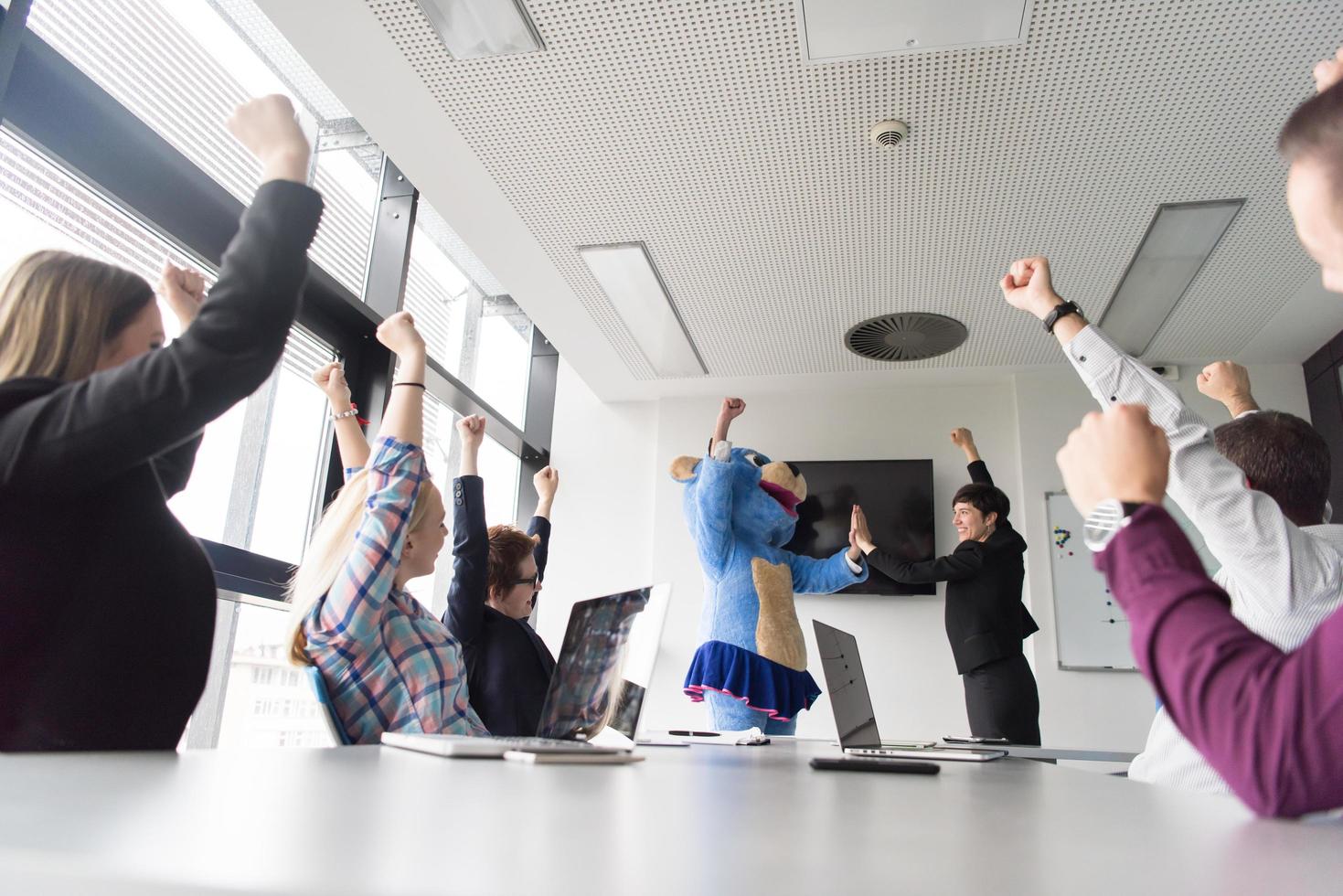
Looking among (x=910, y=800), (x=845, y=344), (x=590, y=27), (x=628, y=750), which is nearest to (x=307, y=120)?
(x=590, y=27)

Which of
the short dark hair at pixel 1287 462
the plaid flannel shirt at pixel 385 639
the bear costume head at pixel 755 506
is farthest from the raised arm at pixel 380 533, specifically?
the bear costume head at pixel 755 506

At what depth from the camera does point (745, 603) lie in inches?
127

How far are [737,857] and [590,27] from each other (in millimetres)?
2459

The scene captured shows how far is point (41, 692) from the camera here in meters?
0.87

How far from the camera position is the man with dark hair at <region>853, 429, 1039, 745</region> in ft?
11.0

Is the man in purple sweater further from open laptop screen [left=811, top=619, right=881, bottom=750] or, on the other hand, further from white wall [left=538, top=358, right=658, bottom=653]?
white wall [left=538, top=358, right=658, bottom=653]

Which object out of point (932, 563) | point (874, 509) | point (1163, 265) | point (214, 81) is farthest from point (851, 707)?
point (874, 509)

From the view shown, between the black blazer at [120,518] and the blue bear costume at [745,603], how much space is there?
7.49 feet

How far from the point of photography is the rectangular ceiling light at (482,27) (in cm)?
245

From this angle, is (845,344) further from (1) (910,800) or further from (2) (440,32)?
(1) (910,800)

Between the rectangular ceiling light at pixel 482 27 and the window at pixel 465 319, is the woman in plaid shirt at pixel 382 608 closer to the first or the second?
the rectangular ceiling light at pixel 482 27

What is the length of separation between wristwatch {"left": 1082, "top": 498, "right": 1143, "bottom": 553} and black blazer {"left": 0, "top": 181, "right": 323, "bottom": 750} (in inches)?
32.5

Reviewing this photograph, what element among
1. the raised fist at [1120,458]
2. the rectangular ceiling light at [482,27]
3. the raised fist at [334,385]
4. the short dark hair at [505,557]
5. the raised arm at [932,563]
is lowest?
the raised fist at [1120,458]

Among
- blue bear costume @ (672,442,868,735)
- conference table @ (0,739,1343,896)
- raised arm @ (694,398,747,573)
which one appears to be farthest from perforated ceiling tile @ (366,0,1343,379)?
conference table @ (0,739,1343,896)
